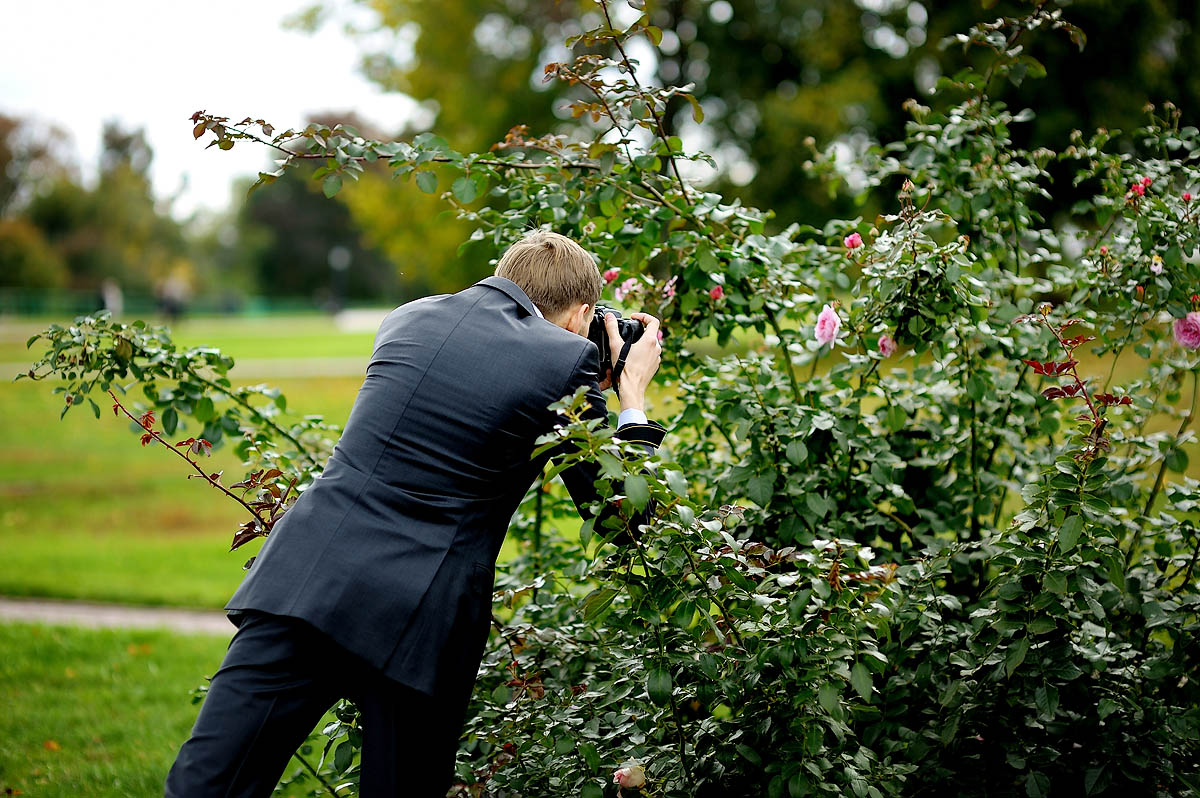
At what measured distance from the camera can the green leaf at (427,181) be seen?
2885 millimetres

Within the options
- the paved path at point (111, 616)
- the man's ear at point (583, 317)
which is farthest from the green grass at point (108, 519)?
the man's ear at point (583, 317)

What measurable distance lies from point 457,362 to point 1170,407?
9.89 feet

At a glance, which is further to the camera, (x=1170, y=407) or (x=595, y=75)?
(x=1170, y=407)

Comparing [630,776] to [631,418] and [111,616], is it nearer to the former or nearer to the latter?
[631,418]

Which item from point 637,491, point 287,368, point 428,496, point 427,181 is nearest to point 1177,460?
point 637,491

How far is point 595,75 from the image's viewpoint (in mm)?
2855

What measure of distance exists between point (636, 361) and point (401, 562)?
80cm

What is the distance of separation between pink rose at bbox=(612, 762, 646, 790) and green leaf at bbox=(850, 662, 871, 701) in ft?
1.80

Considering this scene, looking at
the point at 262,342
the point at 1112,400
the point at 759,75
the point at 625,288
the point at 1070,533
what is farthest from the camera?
the point at 262,342

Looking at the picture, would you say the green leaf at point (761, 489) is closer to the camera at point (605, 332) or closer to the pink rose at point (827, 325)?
the pink rose at point (827, 325)

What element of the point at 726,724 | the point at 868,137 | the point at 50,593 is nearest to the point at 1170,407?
the point at 726,724

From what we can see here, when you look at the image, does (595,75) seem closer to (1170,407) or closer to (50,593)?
(1170,407)

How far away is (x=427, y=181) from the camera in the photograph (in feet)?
9.52

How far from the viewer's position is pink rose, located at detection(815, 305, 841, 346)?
9.37 ft
